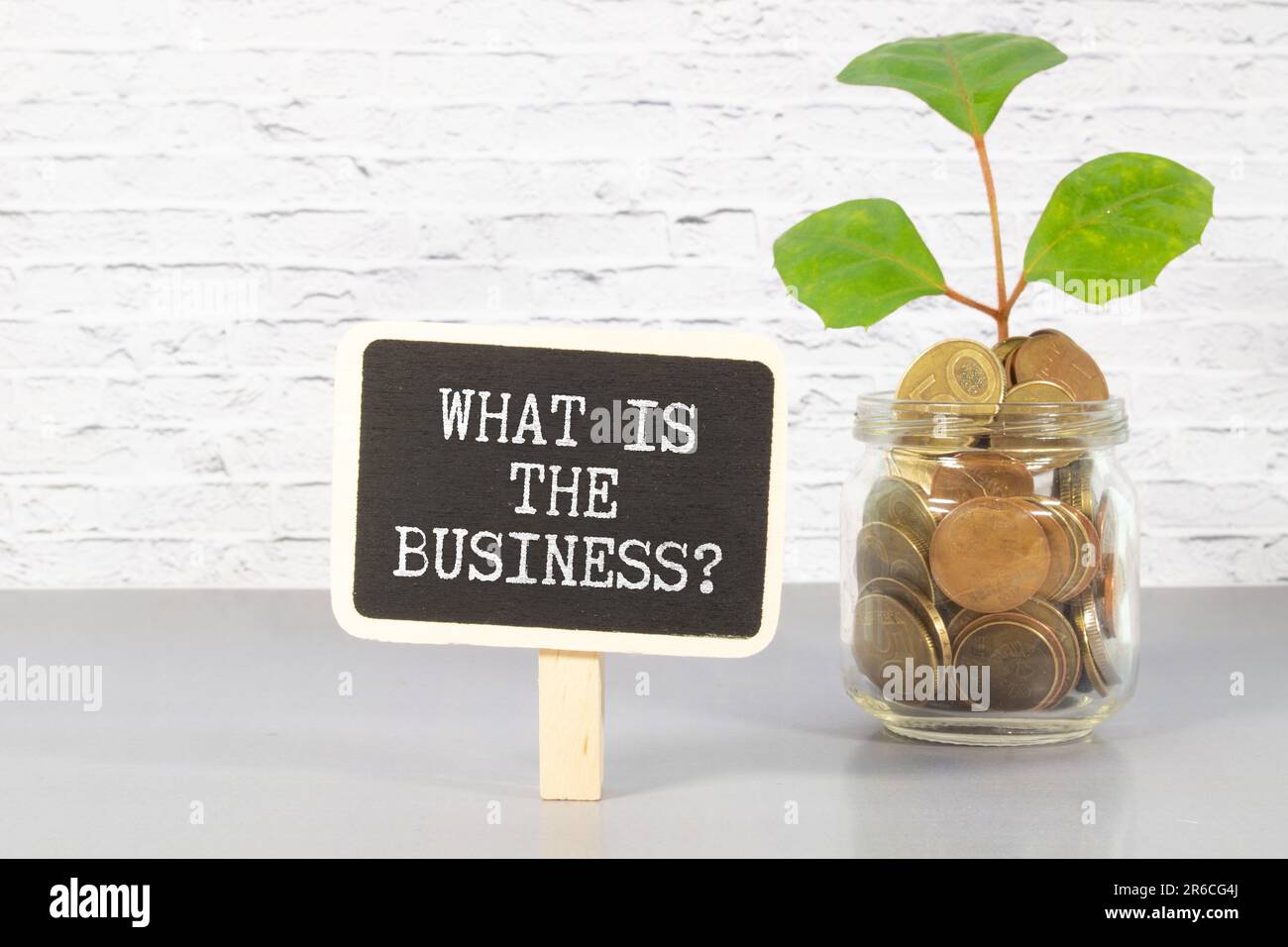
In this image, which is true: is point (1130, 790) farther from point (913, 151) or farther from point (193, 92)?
point (193, 92)

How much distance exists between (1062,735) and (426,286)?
35.7 inches

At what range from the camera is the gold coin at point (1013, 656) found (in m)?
0.83

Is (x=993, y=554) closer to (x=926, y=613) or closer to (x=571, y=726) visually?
(x=926, y=613)

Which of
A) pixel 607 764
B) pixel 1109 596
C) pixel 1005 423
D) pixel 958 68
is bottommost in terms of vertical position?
pixel 607 764

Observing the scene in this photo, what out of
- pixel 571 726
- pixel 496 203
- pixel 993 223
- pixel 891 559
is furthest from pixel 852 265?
pixel 496 203

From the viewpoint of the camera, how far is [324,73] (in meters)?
1.50

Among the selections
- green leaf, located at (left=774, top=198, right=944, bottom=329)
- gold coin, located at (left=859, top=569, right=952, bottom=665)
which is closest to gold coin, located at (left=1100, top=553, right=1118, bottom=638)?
gold coin, located at (left=859, top=569, right=952, bottom=665)

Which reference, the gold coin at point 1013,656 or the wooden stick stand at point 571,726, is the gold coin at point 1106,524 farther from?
the wooden stick stand at point 571,726

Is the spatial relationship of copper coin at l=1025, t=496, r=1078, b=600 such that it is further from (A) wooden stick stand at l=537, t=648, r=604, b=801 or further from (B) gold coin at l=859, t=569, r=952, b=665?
(A) wooden stick stand at l=537, t=648, r=604, b=801

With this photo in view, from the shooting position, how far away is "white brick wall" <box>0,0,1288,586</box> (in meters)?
1.50

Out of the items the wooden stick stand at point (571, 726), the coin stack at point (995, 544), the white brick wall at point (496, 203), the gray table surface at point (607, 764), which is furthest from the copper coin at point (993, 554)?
the white brick wall at point (496, 203)

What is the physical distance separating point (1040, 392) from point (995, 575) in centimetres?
13

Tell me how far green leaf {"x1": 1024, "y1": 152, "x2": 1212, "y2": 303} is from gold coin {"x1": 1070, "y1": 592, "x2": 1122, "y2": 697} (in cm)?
21

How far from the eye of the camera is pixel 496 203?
152 centimetres
